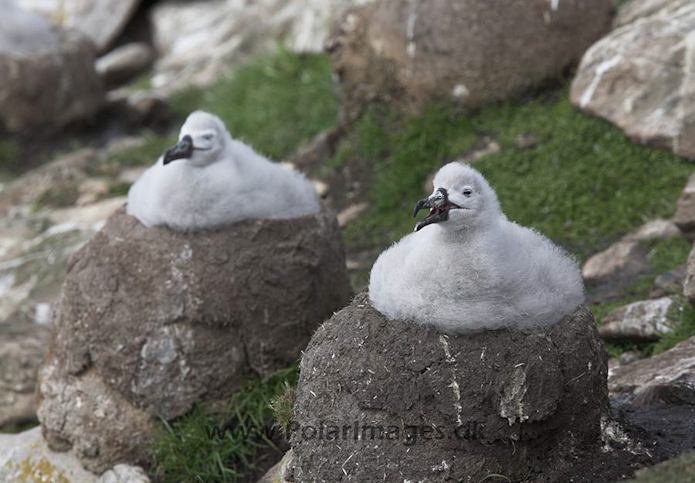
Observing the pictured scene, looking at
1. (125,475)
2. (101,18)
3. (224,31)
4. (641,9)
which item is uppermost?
(641,9)

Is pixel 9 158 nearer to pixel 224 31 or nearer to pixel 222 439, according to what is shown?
pixel 224 31

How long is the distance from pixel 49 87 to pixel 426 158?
6.01 m

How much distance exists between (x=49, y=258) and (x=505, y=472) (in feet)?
18.9

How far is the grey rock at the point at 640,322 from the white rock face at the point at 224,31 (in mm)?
6729

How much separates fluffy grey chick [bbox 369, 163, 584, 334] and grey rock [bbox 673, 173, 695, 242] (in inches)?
98.4

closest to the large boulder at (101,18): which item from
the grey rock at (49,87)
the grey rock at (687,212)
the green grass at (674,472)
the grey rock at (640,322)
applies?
the grey rock at (49,87)

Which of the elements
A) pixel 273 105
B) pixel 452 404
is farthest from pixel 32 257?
pixel 452 404

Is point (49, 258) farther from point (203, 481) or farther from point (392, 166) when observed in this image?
point (203, 481)

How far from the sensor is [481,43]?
28.9 feet

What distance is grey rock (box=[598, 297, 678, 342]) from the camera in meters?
5.81

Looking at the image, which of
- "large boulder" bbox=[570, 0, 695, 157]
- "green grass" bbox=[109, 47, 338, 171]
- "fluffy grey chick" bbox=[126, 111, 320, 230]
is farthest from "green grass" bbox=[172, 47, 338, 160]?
"fluffy grey chick" bbox=[126, 111, 320, 230]

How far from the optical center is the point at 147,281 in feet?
18.4

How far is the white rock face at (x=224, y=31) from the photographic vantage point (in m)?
12.6

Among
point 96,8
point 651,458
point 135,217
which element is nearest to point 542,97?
point 135,217
